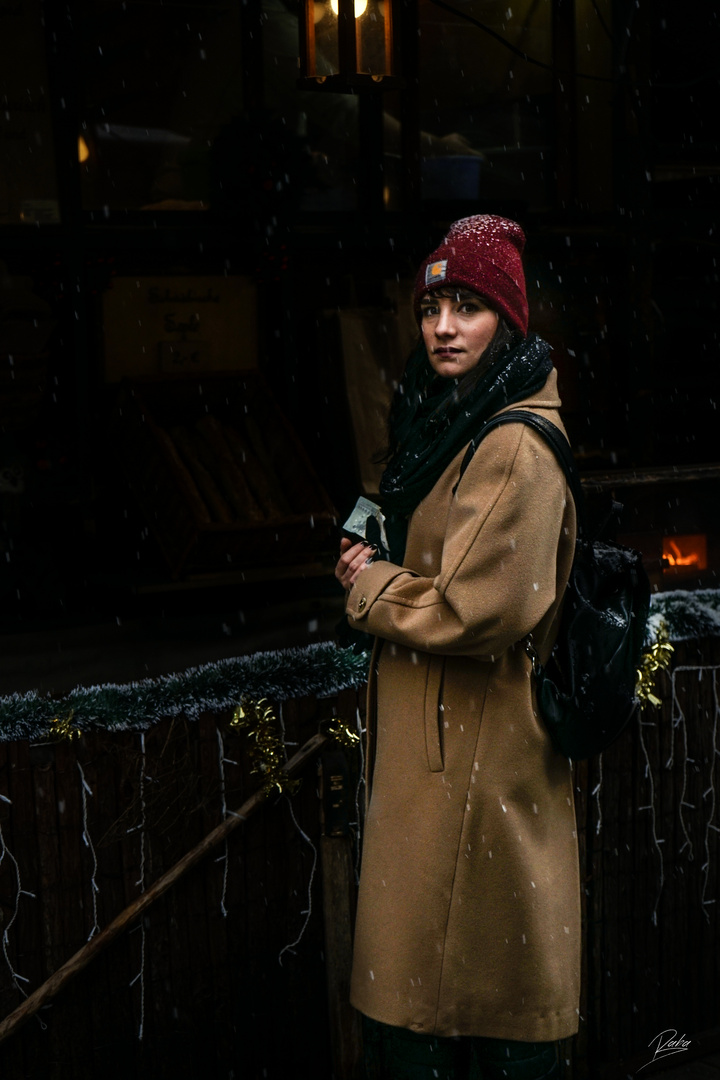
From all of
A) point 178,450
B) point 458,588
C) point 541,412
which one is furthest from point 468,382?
point 178,450

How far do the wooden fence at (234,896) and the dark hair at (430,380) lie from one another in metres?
0.99

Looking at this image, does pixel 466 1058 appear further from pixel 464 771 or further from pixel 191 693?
pixel 191 693

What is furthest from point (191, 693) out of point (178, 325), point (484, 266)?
point (178, 325)

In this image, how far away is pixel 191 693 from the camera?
3.62 metres

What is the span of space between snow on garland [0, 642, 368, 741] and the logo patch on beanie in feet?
A: 3.15

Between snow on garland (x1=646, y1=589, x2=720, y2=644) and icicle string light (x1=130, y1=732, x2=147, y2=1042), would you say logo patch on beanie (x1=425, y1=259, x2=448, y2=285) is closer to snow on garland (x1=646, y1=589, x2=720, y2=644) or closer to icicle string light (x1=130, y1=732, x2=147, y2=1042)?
icicle string light (x1=130, y1=732, x2=147, y2=1042)

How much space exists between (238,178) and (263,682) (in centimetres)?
320

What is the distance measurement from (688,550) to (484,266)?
3.81 metres

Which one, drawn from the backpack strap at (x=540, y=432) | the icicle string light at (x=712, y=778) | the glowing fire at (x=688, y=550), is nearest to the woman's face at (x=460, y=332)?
the backpack strap at (x=540, y=432)

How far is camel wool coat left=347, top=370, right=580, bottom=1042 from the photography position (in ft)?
9.56

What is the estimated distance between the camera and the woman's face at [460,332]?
293cm

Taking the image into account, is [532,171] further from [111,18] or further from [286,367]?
[111,18]

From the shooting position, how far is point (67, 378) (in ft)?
20.6

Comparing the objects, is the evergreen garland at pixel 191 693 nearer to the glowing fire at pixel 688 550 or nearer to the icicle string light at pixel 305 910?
the icicle string light at pixel 305 910
